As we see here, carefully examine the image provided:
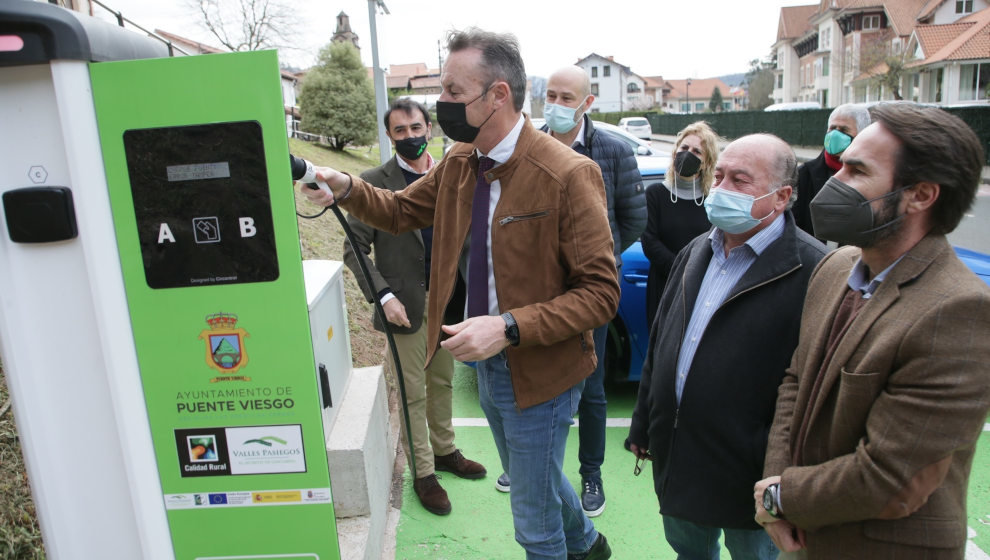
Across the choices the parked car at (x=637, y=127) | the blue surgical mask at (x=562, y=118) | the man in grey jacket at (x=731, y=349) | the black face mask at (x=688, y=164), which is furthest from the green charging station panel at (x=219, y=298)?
the parked car at (x=637, y=127)

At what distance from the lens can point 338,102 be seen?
21.8 m

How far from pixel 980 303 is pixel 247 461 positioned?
1.79 metres

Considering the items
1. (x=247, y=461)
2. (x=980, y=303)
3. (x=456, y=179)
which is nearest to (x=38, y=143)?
(x=247, y=461)

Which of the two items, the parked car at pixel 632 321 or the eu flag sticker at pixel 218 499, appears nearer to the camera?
the eu flag sticker at pixel 218 499

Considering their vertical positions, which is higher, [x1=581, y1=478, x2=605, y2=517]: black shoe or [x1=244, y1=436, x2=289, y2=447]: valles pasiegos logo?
[x1=244, y1=436, x2=289, y2=447]: valles pasiegos logo

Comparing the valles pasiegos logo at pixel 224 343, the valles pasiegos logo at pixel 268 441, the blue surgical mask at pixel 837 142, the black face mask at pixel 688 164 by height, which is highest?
the blue surgical mask at pixel 837 142

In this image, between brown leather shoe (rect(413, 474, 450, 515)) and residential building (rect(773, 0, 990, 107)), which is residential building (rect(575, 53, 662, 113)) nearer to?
residential building (rect(773, 0, 990, 107))

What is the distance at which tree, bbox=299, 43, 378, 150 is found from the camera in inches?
859

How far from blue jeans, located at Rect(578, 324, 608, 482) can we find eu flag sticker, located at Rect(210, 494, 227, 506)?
189 centimetres

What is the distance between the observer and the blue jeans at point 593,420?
330 centimetres

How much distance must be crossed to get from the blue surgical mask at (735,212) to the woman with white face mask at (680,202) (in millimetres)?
1487

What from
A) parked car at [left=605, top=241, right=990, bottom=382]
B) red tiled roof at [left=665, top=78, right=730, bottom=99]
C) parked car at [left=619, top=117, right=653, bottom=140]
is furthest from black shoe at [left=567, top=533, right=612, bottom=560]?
red tiled roof at [left=665, top=78, right=730, bottom=99]

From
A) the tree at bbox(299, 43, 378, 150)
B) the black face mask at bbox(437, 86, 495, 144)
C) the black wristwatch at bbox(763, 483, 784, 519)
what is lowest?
the black wristwatch at bbox(763, 483, 784, 519)

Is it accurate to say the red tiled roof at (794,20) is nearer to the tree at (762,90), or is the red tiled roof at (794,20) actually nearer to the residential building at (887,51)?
the residential building at (887,51)
